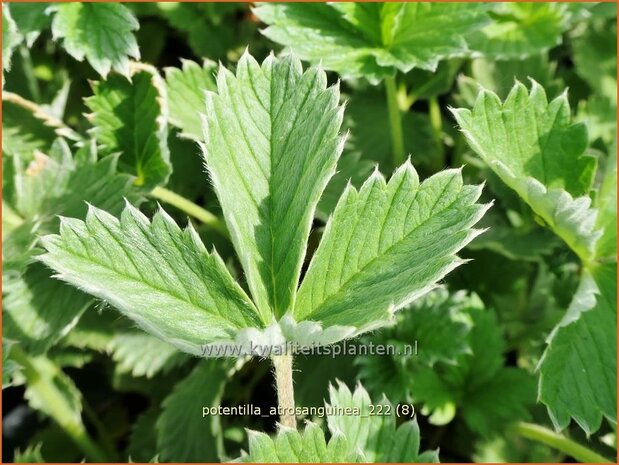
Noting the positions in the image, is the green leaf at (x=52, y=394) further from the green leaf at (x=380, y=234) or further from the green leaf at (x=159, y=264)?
the green leaf at (x=380, y=234)

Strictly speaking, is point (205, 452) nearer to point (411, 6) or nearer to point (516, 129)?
point (516, 129)

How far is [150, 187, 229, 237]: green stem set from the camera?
1.64 meters

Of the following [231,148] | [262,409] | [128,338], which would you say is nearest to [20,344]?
[128,338]

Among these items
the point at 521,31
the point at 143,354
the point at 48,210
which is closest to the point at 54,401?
the point at 143,354

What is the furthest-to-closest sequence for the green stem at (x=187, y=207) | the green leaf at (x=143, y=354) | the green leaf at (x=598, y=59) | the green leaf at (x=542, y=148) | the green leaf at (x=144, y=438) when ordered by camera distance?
1. the green leaf at (x=598, y=59)
2. the green leaf at (x=144, y=438)
3. the green leaf at (x=143, y=354)
4. the green stem at (x=187, y=207)
5. the green leaf at (x=542, y=148)

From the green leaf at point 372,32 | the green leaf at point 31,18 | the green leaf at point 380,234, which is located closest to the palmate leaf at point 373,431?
the green leaf at point 380,234

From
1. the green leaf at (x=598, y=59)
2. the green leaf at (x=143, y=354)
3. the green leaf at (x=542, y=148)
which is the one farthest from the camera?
the green leaf at (x=598, y=59)

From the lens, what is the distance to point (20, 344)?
1.61m

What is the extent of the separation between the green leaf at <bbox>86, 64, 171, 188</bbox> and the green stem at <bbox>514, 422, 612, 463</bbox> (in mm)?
966

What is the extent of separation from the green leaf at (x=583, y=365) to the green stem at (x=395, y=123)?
59 centimetres

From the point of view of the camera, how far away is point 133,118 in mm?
1616

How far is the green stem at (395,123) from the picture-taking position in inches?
69.2

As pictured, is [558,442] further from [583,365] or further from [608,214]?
[608,214]

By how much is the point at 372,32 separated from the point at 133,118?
55 cm
